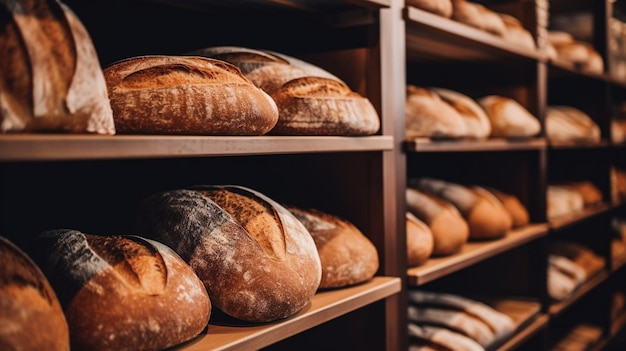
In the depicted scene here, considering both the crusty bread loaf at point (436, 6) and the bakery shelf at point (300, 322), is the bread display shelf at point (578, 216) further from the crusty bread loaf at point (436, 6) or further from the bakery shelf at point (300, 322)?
the bakery shelf at point (300, 322)

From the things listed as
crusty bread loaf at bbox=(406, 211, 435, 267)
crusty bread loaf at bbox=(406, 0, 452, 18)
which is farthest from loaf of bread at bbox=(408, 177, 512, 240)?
crusty bread loaf at bbox=(406, 0, 452, 18)

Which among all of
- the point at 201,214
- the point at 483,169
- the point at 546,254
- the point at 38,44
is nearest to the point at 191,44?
the point at 201,214

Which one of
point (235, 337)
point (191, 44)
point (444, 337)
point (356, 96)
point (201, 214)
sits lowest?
point (444, 337)

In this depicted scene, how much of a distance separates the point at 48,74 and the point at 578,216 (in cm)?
276

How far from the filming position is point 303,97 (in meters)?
1.53

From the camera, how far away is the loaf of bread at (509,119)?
99.8 inches

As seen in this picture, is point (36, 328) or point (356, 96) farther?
point (356, 96)

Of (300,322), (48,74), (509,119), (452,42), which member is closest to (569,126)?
(509,119)

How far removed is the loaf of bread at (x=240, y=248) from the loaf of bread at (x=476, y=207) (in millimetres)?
1051

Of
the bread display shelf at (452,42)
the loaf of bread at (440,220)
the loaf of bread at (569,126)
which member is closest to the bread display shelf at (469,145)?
the loaf of bread at (440,220)

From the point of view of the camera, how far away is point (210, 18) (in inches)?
72.2

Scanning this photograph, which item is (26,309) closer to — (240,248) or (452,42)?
(240,248)

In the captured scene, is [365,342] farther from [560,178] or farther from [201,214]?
[560,178]

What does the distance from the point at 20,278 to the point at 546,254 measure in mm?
2255
